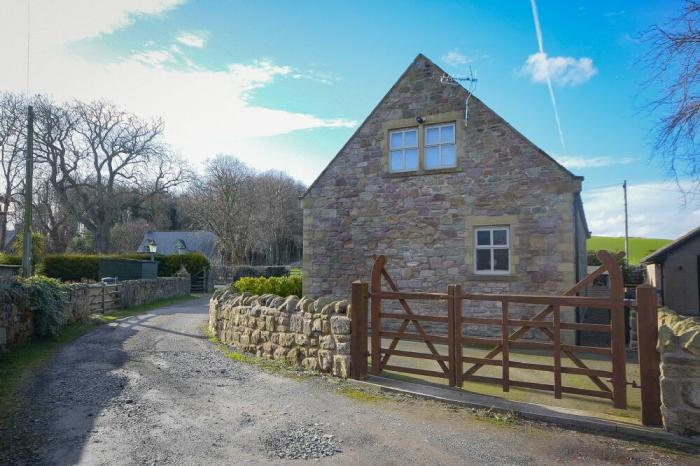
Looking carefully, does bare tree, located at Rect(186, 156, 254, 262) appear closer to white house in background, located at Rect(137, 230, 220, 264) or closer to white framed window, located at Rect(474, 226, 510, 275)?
white house in background, located at Rect(137, 230, 220, 264)

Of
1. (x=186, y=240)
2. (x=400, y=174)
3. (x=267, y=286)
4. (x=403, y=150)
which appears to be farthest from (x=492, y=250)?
(x=186, y=240)

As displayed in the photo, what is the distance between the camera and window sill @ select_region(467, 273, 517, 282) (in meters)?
11.9

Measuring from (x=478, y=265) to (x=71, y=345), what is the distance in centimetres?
1099

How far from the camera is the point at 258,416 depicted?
6137 mm

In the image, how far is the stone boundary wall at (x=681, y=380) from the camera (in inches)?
203

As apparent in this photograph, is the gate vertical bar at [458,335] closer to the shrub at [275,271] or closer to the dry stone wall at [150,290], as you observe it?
the dry stone wall at [150,290]

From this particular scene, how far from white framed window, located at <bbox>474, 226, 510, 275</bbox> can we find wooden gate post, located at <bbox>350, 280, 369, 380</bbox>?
535cm

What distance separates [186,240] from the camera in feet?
189

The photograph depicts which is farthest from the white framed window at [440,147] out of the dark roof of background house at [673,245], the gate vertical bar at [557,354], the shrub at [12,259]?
the shrub at [12,259]

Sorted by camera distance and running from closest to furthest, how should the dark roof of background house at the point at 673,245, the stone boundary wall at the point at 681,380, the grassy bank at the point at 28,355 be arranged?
the stone boundary wall at the point at 681,380 → the grassy bank at the point at 28,355 → the dark roof of background house at the point at 673,245

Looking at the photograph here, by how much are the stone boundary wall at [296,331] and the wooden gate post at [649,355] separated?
14.3ft

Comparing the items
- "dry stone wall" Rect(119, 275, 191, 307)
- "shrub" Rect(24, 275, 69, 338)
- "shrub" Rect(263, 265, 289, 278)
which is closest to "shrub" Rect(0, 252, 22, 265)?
"dry stone wall" Rect(119, 275, 191, 307)

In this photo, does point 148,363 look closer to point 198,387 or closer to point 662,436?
point 198,387

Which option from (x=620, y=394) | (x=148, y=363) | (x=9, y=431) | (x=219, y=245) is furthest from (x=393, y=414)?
(x=219, y=245)
